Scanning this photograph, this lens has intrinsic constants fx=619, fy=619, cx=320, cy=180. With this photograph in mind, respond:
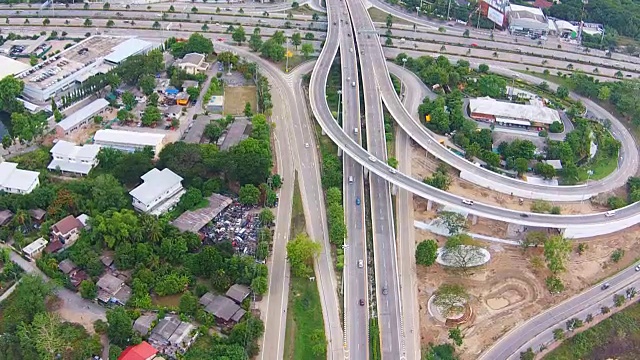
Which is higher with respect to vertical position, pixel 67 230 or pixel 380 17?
pixel 380 17

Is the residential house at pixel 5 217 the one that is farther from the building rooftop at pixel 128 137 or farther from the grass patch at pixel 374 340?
the grass patch at pixel 374 340

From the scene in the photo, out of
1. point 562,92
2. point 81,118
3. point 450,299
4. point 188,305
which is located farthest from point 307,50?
point 188,305

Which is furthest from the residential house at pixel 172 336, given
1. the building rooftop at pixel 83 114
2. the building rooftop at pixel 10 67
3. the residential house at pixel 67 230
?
the building rooftop at pixel 10 67

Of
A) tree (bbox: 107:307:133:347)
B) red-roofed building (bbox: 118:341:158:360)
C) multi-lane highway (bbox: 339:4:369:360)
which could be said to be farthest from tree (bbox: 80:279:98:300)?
multi-lane highway (bbox: 339:4:369:360)

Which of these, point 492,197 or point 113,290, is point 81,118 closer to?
point 113,290

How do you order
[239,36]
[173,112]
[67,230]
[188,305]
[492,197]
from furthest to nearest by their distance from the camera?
1. [239,36]
2. [173,112]
3. [492,197]
4. [67,230]
5. [188,305]

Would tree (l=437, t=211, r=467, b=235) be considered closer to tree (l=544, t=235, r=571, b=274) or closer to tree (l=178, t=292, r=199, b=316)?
tree (l=544, t=235, r=571, b=274)
